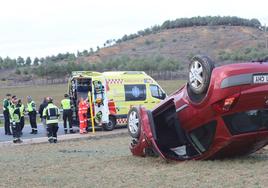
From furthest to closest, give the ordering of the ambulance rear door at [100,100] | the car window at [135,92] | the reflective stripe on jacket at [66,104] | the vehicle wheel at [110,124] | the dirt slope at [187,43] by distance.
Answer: the dirt slope at [187,43], the car window at [135,92], the vehicle wheel at [110,124], the ambulance rear door at [100,100], the reflective stripe on jacket at [66,104]

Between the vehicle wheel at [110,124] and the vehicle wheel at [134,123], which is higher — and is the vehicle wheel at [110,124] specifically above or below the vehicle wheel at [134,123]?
below

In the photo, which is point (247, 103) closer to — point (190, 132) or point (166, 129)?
point (190, 132)

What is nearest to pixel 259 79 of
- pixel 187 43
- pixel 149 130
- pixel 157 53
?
pixel 149 130

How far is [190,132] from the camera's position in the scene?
9156 millimetres

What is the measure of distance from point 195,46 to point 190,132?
90778 mm

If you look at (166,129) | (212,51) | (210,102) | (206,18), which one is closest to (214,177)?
(210,102)

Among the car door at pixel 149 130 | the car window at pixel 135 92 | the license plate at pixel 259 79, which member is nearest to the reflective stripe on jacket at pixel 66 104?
the car window at pixel 135 92

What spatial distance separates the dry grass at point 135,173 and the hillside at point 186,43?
74.2 m

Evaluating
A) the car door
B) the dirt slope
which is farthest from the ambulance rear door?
the dirt slope

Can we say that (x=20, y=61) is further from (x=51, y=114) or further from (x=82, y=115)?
(x=51, y=114)

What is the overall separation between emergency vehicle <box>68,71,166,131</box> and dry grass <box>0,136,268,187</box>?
33.3 ft

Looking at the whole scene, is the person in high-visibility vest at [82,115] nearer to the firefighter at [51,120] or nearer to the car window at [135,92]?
the car window at [135,92]

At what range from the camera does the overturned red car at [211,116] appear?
8109 mm

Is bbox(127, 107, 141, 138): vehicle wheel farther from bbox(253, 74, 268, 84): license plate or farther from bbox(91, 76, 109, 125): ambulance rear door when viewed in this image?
bbox(91, 76, 109, 125): ambulance rear door
